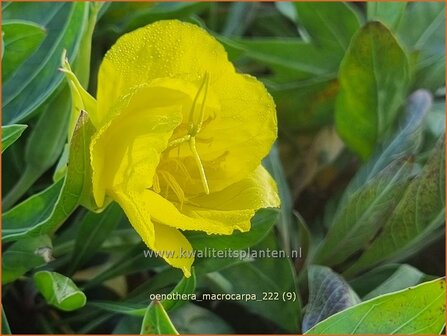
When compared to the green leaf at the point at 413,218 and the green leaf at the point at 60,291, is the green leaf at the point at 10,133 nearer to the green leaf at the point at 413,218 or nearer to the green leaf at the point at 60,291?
the green leaf at the point at 60,291

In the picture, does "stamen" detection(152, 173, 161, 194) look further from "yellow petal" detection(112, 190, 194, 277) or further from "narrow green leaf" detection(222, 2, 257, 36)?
"narrow green leaf" detection(222, 2, 257, 36)

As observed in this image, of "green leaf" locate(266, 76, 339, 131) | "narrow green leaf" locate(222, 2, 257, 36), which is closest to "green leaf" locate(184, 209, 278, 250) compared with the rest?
"green leaf" locate(266, 76, 339, 131)

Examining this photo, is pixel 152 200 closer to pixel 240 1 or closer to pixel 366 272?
pixel 366 272

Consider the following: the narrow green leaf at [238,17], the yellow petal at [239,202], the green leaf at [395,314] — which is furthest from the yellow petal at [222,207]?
the narrow green leaf at [238,17]

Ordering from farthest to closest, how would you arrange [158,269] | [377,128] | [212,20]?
[212,20] < [377,128] < [158,269]

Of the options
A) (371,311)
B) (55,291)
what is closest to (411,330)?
(371,311)

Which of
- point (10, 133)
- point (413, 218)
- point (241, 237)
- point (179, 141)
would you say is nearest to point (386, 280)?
point (413, 218)

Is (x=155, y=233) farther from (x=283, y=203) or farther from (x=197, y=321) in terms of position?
(x=283, y=203)
